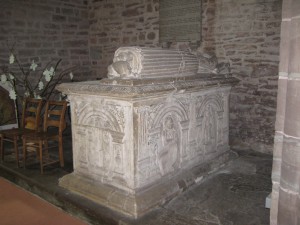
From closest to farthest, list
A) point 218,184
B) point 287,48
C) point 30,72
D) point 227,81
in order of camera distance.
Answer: point 287,48
point 218,184
point 227,81
point 30,72

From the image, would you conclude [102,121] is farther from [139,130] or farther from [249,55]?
[249,55]

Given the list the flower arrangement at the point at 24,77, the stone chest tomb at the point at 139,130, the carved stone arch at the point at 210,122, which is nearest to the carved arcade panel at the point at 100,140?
the stone chest tomb at the point at 139,130

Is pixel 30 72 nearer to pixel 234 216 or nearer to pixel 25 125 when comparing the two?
pixel 25 125

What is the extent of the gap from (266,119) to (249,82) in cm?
60

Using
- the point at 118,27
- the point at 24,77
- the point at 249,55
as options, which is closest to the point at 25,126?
the point at 24,77

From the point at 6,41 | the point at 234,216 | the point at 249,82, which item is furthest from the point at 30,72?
the point at 234,216

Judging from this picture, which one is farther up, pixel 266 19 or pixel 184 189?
pixel 266 19

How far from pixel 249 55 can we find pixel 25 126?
135 inches

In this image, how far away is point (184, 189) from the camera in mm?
2922

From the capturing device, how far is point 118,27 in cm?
605

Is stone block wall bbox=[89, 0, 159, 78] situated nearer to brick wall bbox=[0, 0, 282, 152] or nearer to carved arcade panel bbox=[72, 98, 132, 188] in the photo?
brick wall bbox=[0, 0, 282, 152]

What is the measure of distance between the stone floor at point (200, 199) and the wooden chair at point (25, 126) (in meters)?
0.30

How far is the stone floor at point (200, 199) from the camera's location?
2.38 meters

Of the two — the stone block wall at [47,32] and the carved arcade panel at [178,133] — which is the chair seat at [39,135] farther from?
the stone block wall at [47,32]
